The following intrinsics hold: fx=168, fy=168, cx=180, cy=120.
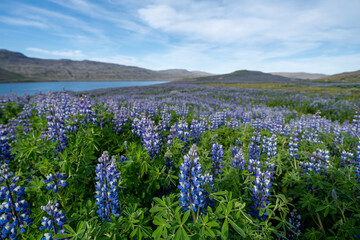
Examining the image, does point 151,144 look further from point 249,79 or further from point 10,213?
point 249,79

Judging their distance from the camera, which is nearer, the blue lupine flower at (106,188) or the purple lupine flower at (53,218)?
the purple lupine flower at (53,218)

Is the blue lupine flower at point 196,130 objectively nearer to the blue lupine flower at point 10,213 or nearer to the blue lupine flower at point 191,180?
A: the blue lupine flower at point 191,180

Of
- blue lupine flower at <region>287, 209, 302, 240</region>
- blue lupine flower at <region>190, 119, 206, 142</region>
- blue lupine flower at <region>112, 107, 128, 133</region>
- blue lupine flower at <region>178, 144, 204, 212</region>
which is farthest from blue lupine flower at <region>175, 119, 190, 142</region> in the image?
blue lupine flower at <region>287, 209, 302, 240</region>

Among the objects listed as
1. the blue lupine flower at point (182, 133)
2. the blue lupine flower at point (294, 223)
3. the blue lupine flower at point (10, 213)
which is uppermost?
the blue lupine flower at point (182, 133)

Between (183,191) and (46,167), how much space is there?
2.24m

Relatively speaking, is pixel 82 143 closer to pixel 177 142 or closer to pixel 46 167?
pixel 46 167

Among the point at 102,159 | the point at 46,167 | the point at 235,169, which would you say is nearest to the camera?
the point at 102,159

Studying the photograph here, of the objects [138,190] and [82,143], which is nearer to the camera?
[138,190]

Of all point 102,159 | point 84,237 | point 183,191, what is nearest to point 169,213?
point 183,191

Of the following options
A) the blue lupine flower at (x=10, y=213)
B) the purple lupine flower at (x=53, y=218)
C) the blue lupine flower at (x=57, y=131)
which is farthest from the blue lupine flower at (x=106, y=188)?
the blue lupine flower at (x=57, y=131)

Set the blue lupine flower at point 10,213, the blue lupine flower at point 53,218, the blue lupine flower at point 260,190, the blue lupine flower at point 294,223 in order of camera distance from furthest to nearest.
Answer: the blue lupine flower at point 294,223 → the blue lupine flower at point 260,190 → the blue lupine flower at point 10,213 → the blue lupine flower at point 53,218

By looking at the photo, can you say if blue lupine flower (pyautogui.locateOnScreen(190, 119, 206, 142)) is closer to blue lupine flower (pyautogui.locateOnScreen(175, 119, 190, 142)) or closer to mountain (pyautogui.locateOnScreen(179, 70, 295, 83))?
blue lupine flower (pyautogui.locateOnScreen(175, 119, 190, 142))

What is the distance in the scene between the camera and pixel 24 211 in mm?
2057

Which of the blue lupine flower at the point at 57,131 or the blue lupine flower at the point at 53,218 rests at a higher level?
the blue lupine flower at the point at 57,131
